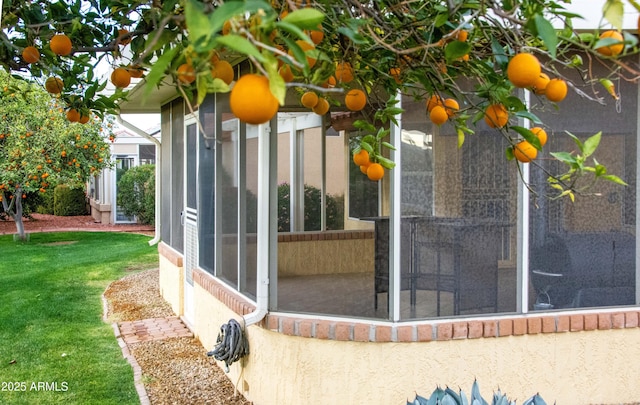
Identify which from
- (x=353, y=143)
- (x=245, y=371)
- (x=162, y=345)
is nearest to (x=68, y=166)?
(x=353, y=143)

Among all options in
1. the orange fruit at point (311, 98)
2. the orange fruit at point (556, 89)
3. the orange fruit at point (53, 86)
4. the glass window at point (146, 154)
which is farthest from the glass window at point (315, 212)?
the glass window at point (146, 154)

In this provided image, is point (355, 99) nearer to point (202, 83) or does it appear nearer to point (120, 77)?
point (120, 77)

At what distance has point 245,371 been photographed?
217 inches

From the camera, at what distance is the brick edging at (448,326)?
179 inches

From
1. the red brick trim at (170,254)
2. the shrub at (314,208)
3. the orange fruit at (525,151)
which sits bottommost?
the red brick trim at (170,254)

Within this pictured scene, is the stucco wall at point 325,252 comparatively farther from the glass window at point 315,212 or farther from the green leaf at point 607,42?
the green leaf at point 607,42

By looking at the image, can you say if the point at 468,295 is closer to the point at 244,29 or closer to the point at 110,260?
the point at 244,29

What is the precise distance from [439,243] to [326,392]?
128cm

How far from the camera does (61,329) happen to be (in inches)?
316

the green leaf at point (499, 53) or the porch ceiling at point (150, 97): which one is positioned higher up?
the porch ceiling at point (150, 97)

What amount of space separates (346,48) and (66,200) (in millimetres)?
25432

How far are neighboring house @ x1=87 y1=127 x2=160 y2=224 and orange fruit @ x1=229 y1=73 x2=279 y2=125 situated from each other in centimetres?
2202

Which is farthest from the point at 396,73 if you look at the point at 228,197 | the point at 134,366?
the point at 134,366

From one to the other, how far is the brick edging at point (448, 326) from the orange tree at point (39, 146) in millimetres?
12265
